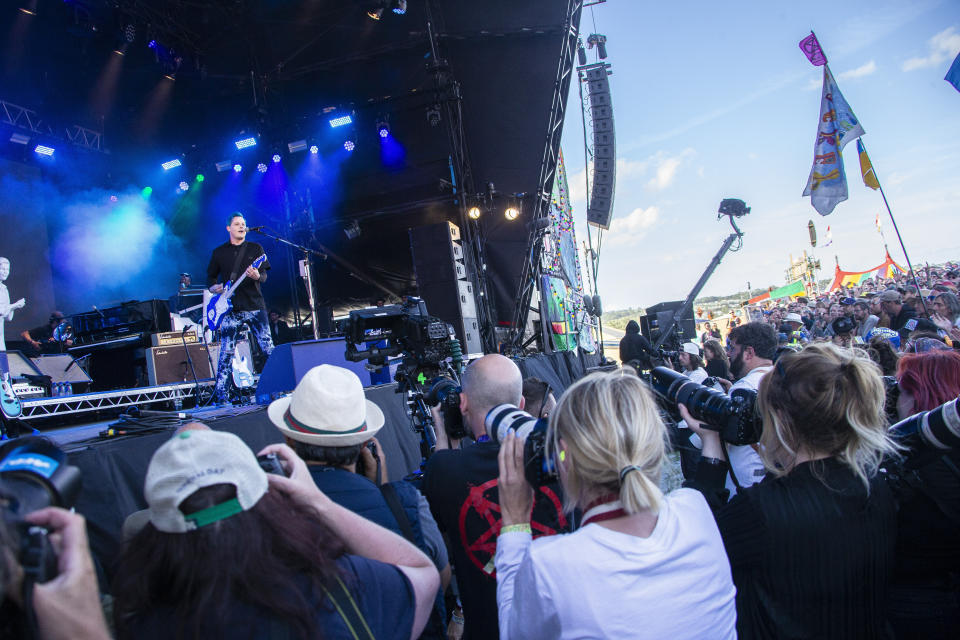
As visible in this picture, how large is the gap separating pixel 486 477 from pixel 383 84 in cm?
912

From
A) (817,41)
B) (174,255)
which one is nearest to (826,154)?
(817,41)

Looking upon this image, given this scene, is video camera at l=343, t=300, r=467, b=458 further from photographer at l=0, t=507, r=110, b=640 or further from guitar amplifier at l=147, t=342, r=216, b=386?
guitar amplifier at l=147, t=342, r=216, b=386

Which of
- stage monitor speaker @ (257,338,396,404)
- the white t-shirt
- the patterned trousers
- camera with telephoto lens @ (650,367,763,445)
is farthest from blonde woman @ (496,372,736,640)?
the patterned trousers

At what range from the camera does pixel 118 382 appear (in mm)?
6730

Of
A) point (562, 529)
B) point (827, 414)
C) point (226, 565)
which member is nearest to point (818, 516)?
point (827, 414)

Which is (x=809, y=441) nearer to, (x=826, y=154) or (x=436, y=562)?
(x=436, y=562)

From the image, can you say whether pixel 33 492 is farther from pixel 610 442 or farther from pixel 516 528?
pixel 610 442

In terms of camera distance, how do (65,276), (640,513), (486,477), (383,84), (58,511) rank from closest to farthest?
(58,511), (640,513), (486,477), (383,84), (65,276)

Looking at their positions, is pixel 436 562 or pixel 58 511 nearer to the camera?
pixel 58 511

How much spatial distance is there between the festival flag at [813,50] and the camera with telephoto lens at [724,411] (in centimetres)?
601

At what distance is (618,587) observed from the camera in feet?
3.32

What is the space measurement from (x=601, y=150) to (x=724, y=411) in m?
8.66

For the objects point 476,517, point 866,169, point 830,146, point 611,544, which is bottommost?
point 476,517

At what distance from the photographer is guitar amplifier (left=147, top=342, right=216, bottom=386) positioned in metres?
5.94
